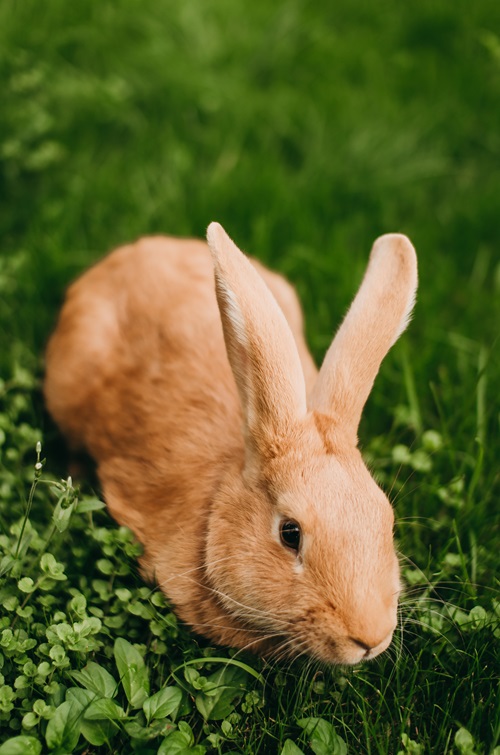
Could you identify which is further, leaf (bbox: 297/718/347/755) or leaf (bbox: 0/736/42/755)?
leaf (bbox: 297/718/347/755)

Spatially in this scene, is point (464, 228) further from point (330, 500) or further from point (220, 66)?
point (330, 500)

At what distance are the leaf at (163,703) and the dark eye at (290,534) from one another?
1.93 ft

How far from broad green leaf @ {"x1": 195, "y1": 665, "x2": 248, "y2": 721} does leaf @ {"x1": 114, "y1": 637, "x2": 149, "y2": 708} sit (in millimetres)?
192

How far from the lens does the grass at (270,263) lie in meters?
2.70

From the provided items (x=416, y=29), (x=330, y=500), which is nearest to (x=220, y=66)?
(x=416, y=29)

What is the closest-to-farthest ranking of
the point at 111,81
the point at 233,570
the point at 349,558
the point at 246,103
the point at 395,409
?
1. the point at 349,558
2. the point at 233,570
3. the point at 395,409
4. the point at 111,81
5. the point at 246,103

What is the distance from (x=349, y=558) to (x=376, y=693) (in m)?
0.65

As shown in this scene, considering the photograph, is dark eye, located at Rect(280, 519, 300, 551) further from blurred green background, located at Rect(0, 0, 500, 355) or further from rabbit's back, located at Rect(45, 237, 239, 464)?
blurred green background, located at Rect(0, 0, 500, 355)

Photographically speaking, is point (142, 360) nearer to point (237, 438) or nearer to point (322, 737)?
point (237, 438)

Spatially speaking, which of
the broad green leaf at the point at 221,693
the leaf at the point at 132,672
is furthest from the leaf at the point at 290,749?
the leaf at the point at 132,672

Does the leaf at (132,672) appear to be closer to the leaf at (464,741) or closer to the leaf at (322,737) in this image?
the leaf at (322,737)

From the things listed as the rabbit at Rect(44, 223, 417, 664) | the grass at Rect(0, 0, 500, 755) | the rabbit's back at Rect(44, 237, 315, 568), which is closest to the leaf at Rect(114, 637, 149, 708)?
the grass at Rect(0, 0, 500, 755)

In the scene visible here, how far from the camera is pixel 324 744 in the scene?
2.60 metres

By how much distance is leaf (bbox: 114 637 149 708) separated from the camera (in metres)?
2.61
